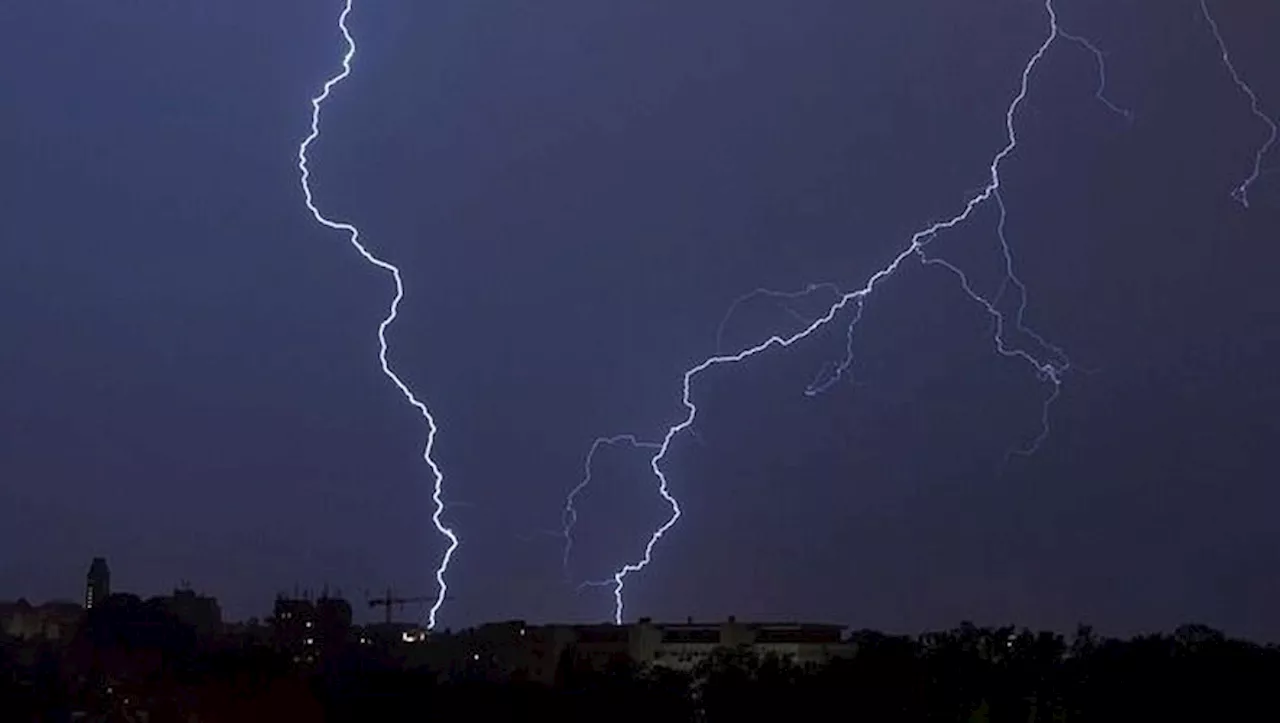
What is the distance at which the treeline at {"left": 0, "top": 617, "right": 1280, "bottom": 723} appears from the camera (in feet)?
115

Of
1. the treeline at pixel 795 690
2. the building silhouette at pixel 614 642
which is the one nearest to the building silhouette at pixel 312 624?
the building silhouette at pixel 614 642

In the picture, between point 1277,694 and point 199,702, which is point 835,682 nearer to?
point 1277,694

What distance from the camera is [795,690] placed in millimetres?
36875

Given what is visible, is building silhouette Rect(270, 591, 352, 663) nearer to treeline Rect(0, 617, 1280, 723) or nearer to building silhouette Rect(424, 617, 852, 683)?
building silhouette Rect(424, 617, 852, 683)

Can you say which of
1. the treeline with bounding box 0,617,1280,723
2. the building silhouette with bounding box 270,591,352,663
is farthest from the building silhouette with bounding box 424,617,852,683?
the treeline with bounding box 0,617,1280,723

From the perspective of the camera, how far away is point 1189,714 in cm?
3647

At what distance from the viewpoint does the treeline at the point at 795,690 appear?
3503 centimetres

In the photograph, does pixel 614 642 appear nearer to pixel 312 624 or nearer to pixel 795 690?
pixel 312 624

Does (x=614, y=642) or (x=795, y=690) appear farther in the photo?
(x=614, y=642)

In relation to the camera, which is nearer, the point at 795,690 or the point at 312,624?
the point at 795,690

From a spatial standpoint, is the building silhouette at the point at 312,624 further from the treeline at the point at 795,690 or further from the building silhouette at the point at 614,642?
the treeline at the point at 795,690

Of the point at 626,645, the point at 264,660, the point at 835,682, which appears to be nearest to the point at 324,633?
the point at 626,645

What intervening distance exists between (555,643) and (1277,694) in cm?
3172

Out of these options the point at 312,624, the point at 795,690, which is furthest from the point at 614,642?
the point at 795,690
